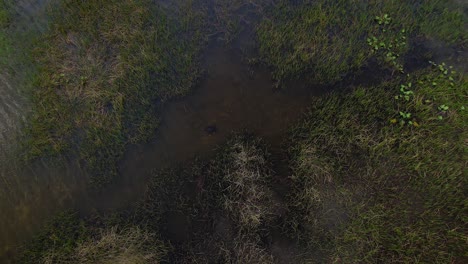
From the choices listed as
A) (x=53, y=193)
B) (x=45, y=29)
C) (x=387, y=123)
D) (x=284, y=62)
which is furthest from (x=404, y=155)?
(x=45, y=29)

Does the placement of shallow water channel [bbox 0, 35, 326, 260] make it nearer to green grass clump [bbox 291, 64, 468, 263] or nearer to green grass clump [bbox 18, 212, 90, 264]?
green grass clump [bbox 18, 212, 90, 264]

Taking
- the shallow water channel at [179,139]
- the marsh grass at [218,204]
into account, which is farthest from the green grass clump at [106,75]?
the marsh grass at [218,204]

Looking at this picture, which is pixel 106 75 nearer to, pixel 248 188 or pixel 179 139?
pixel 179 139

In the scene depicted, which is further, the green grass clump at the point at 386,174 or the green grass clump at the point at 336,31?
the green grass clump at the point at 336,31

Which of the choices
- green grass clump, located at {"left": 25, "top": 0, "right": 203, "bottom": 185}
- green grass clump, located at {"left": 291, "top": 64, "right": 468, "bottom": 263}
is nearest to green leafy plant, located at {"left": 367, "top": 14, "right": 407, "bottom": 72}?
green grass clump, located at {"left": 291, "top": 64, "right": 468, "bottom": 263}

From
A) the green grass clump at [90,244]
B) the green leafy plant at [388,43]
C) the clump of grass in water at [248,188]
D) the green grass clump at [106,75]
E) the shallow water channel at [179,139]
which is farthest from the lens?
the green leafy plant at [388,43]

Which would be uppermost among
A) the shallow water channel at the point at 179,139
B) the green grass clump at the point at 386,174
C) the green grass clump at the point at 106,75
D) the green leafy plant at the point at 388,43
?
the green grass clump at the point at 106,75

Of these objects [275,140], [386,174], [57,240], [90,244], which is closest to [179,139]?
[275,140]

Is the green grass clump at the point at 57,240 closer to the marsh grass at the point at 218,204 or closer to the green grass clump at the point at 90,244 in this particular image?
the green grass clump at the point at 90,244

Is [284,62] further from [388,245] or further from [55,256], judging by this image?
[55,256]
